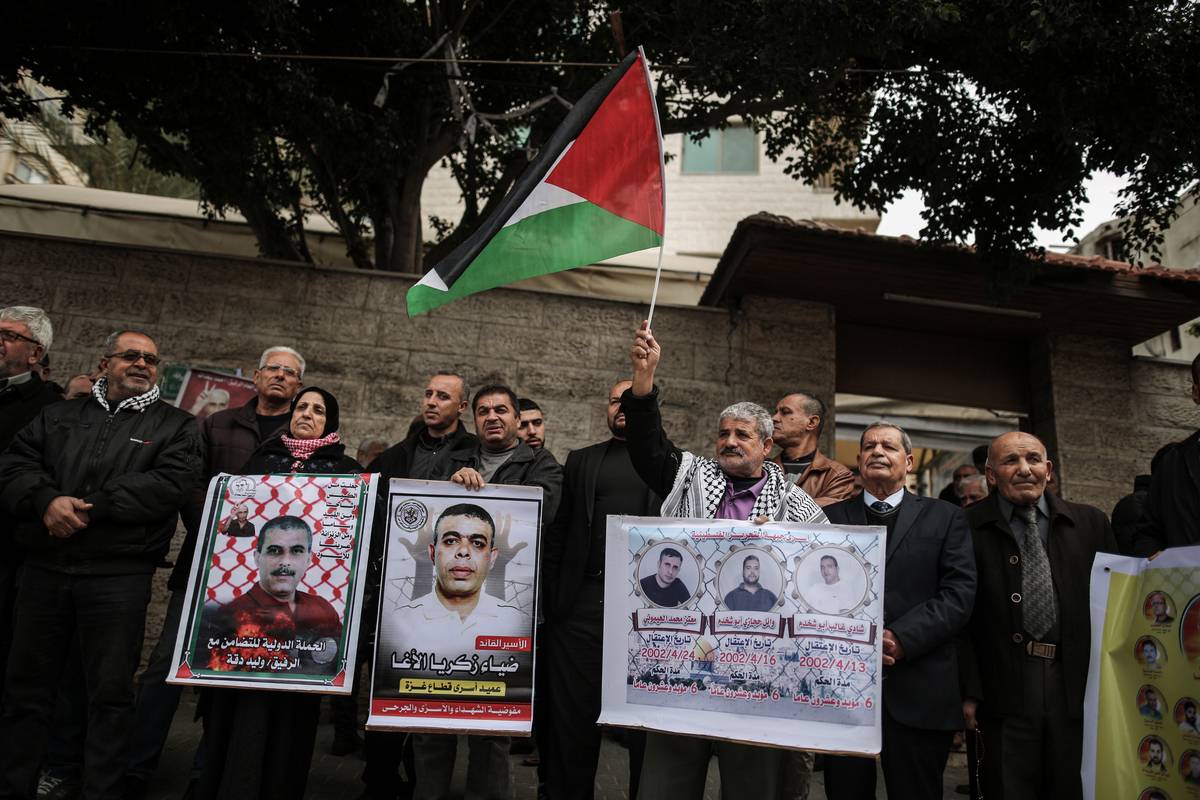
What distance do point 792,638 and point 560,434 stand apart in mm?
5048

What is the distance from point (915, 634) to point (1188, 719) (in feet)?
3.20

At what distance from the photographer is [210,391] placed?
770cm

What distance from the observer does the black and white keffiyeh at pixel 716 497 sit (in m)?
3.65

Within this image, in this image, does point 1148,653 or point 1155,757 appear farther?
point 1148,653

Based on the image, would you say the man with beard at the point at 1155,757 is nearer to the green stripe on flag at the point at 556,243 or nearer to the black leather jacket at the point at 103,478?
the green stripe on flag at the point at 556,243

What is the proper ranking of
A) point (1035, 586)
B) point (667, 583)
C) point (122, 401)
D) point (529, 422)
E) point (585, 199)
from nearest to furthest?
point (667, 583), point (1035, 586), point (585, 199), point (122, 401), point (529, 422)

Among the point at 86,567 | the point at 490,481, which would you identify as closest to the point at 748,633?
the point at 490,481

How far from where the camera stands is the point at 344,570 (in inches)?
154

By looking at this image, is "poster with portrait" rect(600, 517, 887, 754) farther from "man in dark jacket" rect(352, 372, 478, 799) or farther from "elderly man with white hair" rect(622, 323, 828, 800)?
"man in dark jacket" rect(352, 372, 478, 799)

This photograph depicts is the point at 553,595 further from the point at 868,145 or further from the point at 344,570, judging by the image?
the point at 868,145

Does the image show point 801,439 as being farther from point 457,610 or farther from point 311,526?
point 311,526

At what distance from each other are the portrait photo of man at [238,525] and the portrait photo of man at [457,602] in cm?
76

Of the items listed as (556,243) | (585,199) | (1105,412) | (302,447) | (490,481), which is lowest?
(490,481)

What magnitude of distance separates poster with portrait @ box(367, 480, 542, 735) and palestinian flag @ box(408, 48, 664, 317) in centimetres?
102
